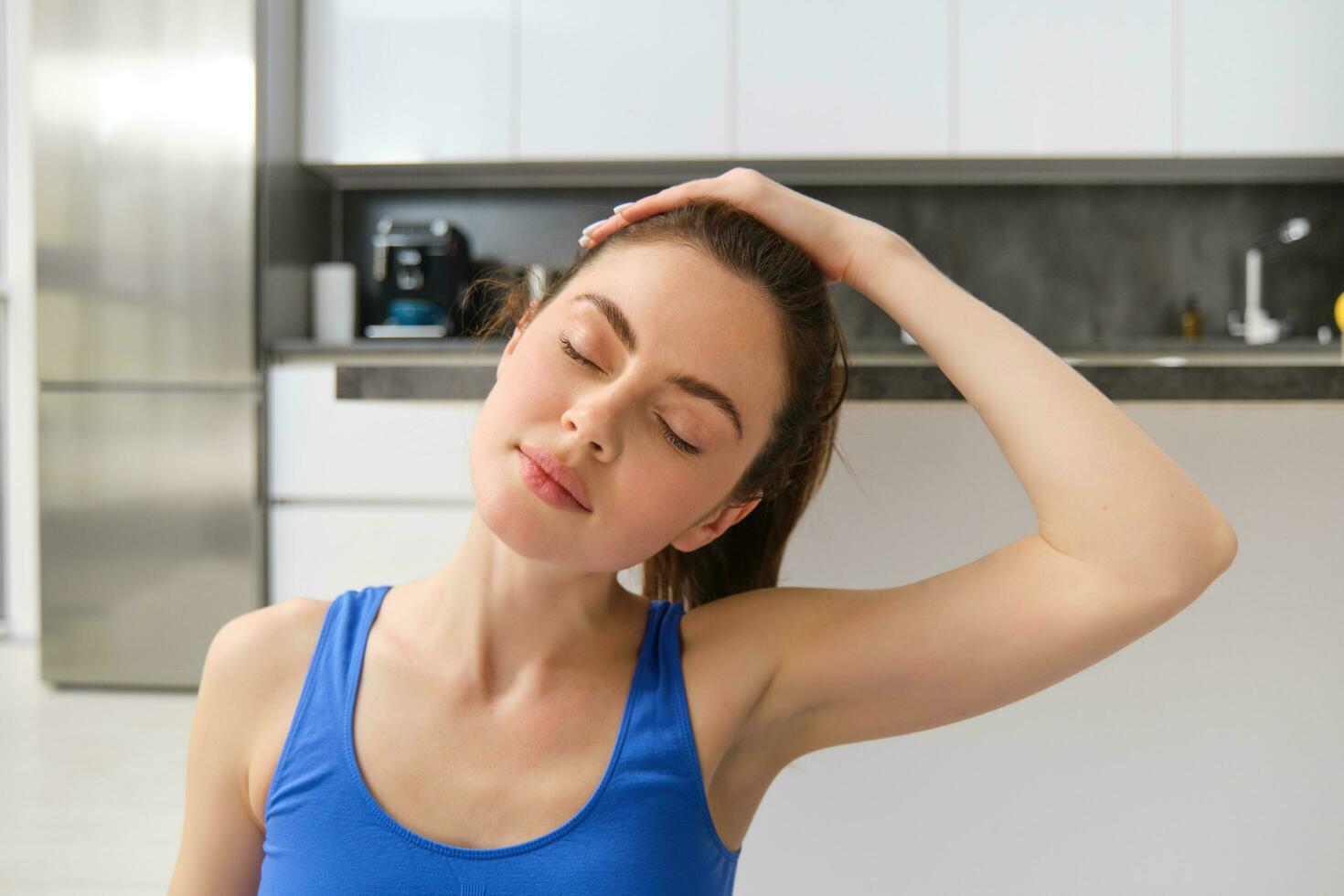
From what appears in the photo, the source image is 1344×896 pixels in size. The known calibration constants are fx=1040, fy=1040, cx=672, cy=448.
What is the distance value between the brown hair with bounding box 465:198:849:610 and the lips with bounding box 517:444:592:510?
0.44ft

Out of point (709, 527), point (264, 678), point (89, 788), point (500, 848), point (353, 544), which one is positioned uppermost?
point (709, 527)

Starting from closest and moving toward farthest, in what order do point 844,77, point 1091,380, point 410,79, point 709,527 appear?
point 709,527 → point 1091,380 → point 844,77 → point 410,79

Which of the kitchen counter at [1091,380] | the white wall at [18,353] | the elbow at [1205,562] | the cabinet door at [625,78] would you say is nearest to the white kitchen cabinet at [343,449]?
the cabinet door at [625,78]

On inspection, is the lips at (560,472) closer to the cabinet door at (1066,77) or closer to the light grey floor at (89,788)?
the light grey floor at (89,788)

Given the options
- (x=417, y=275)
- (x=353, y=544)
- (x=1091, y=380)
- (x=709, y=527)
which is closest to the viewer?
(x=709, y=527)

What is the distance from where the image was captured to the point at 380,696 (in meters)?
0.80

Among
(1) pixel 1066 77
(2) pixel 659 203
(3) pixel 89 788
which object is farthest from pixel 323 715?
(1) pixel 1066 77

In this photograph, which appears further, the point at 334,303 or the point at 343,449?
the point at 334,303

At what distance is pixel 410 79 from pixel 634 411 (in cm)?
286

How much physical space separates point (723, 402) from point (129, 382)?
282cm

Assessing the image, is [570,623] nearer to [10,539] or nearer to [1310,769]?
[1310,769]

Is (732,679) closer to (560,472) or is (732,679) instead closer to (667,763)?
(667,763)

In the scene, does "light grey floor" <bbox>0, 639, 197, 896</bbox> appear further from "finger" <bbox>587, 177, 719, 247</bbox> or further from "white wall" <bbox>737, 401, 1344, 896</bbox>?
"finger" <bbox>587, 177, 719, 247</bbox>

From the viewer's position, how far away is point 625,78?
125 inches
